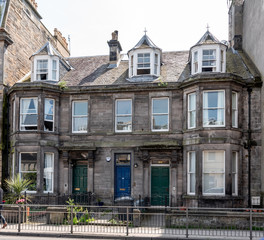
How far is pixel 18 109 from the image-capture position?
2153 centimetres

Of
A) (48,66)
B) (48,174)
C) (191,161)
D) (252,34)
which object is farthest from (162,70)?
(48,174)

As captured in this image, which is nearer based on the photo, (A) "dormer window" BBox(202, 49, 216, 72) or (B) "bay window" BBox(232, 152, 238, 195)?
(B) "bay window" BBox(232, 152, 238, 195)

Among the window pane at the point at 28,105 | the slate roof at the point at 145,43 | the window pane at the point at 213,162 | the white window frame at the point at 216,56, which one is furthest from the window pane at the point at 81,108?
the window pane at the point at 213,162

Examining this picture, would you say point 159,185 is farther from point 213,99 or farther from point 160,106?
point 213,99

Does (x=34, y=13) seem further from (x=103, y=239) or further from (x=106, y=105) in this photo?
(x=103, y=239)

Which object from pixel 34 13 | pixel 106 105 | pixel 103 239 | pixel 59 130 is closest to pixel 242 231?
pixel 103 239

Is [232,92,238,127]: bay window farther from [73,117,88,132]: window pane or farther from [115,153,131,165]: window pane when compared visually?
[73,117,88,132]: window pane

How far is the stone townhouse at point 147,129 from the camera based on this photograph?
1936cm

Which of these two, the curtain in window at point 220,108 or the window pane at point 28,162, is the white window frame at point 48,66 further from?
the curtain in window at point 220,108

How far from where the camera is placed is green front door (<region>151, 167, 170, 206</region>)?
2089 cm

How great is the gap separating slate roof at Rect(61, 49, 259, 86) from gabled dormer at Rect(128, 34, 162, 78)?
594 millimetres

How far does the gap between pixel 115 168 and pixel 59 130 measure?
13.3 ft

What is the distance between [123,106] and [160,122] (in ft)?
7.89

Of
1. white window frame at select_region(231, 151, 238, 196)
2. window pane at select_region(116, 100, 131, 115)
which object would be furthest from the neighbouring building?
window pane at select_region(116, 100, 131, 115)
